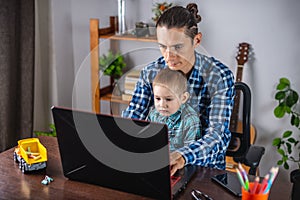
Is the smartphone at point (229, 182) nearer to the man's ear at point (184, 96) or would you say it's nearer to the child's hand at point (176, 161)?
the child's hand at point (176, 161)

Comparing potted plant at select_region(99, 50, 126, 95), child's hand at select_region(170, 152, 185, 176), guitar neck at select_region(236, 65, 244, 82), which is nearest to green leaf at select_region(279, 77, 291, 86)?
guitar neck at select_region(236, 65, 244, 82)

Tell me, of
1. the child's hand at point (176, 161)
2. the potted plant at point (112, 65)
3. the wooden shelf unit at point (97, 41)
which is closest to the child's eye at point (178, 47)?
the child's hand at point (176, 161)

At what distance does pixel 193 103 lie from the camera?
1.69 m

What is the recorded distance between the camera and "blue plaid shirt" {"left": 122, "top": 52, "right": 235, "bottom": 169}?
5.25 feet

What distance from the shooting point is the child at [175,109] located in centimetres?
152

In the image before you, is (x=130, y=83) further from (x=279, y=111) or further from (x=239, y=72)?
(x=279, y=111)

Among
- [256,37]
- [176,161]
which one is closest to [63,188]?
[176,161]

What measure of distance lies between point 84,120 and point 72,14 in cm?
211

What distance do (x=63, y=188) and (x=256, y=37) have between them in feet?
5.95

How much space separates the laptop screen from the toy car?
0.13 metres

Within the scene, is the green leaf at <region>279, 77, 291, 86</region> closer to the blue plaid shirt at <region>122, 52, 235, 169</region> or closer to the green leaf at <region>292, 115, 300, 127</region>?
the green leaf at <region>292, 115, 300, 127</region>

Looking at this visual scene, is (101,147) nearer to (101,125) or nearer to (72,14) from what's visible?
(101,125)

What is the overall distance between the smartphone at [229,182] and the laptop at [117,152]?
0.11 meters

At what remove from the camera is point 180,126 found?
1568 mm
